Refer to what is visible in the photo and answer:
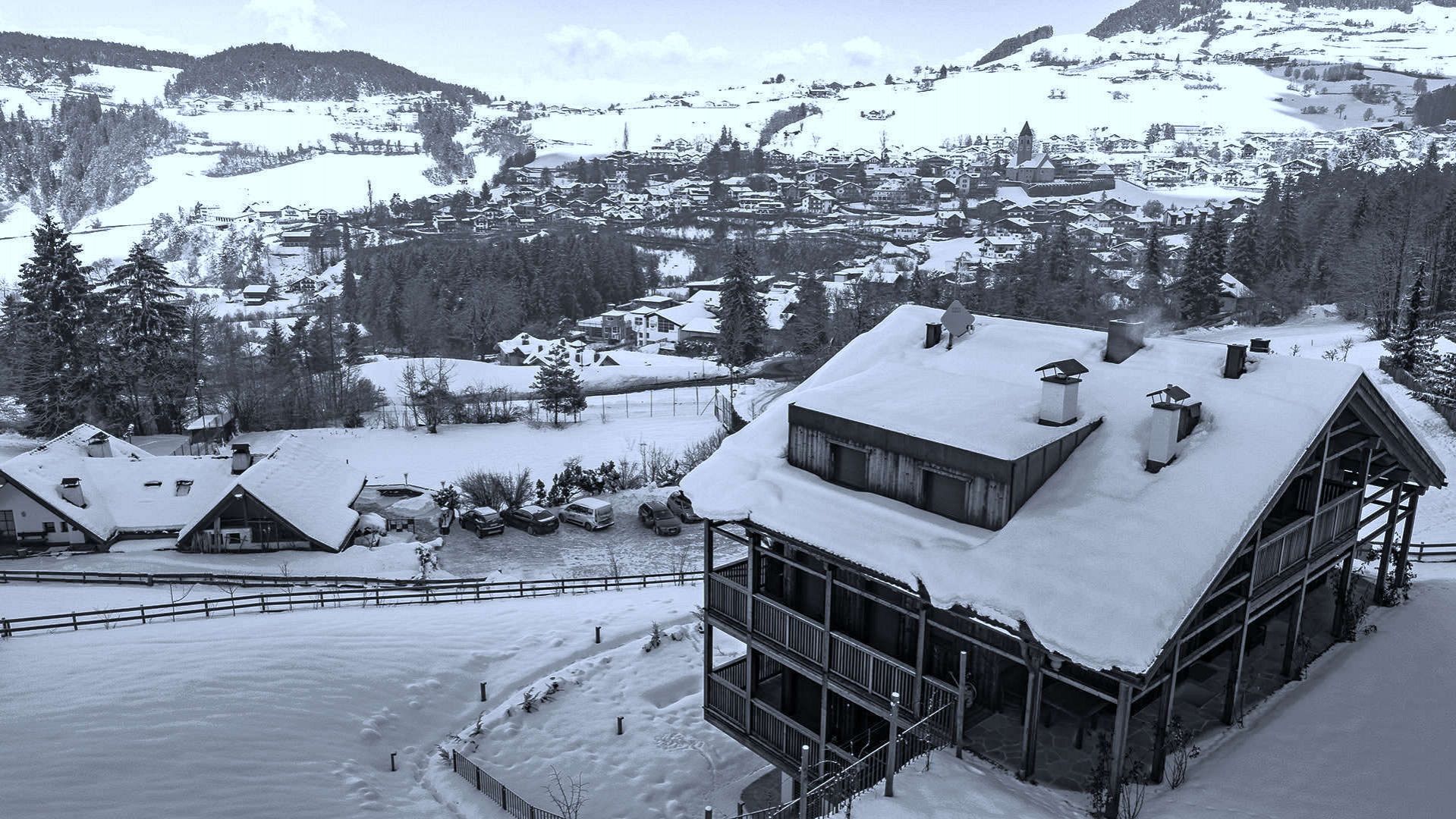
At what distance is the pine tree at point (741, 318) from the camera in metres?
68.1

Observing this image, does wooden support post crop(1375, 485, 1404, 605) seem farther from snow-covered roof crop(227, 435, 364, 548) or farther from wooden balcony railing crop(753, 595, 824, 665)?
snow-covered roof crop(227, 435, 364, 548)

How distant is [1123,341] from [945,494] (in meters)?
3.88

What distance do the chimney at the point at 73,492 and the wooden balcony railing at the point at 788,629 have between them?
29.2 metres

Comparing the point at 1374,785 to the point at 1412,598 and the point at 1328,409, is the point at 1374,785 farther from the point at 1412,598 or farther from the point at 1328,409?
the point at 1412,598

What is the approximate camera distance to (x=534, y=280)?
9244cm

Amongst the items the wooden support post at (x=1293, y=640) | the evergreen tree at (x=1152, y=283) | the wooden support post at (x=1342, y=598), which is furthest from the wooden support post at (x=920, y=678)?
the evergreen tree at (x=1152, y=283)

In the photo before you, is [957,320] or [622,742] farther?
[622,742]

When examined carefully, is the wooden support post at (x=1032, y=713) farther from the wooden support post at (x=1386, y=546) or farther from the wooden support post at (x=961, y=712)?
the wooden support post at (x=1386, y=546)

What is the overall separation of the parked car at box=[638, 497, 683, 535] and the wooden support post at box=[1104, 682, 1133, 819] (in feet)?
83.5

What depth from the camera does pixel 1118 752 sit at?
9.47 metres

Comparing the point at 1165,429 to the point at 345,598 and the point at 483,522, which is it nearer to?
the point at 345,598

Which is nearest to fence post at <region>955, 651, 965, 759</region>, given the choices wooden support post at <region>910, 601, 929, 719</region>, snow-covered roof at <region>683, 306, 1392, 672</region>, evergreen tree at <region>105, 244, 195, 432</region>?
wooden support post at <region>910, 601, 929, 719</region>

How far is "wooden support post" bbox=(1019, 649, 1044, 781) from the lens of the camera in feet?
32.9

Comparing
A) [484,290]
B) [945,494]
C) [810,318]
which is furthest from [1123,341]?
[484,290]
